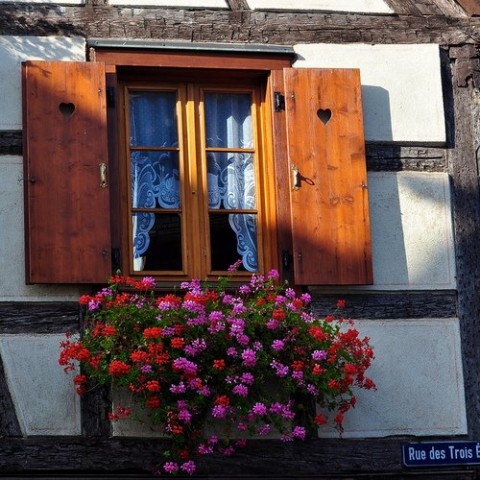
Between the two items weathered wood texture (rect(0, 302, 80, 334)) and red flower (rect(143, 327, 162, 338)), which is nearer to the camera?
red flower (rect(143, 327, 162, 338))

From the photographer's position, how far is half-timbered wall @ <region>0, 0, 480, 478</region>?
344 inches

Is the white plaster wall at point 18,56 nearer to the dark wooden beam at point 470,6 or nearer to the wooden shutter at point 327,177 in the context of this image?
the wooden shutter at point 327,177

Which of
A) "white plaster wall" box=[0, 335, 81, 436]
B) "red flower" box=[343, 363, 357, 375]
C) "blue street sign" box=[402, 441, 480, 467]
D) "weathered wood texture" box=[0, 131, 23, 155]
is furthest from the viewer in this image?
"weathered wood texture" box=[0, 131, 23, 155]

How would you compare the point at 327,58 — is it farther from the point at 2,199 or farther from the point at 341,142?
the point at 2,199

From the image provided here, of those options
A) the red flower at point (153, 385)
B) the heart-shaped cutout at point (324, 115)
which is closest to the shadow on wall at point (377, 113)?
the heart-shaped cutout at point (324, 115)

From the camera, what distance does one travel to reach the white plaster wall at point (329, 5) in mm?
9648

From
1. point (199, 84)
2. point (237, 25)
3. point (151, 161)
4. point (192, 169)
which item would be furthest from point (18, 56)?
point (237, 25)

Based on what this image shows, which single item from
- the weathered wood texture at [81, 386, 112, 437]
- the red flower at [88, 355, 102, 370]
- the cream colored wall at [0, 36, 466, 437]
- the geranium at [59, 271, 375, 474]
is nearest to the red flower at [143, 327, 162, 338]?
the geranium at [59, 271, 375, 474]

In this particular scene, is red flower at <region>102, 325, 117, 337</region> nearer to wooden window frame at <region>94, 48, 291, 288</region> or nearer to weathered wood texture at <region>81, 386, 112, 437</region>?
weathered wood texture at <region>81, 386, 112, 437</region>

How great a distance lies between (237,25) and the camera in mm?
9555

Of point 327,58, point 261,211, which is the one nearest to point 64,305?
point 261,211

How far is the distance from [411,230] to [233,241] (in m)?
0.99

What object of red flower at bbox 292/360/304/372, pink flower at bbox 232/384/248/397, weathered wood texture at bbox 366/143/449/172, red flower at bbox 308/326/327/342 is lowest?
pink flower at bbox 232/384/248/397

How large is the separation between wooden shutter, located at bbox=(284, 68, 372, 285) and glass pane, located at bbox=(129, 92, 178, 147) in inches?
26.4
